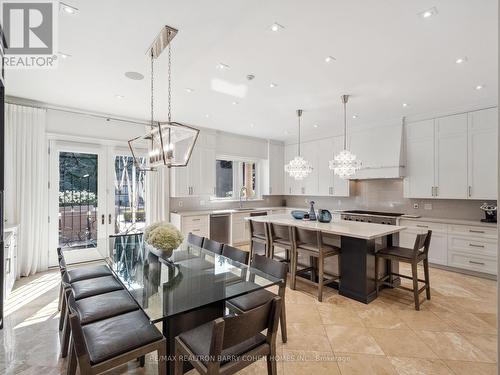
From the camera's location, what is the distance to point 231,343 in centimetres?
134

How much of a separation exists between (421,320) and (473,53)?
2.89m

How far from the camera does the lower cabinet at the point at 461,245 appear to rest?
3936 mm

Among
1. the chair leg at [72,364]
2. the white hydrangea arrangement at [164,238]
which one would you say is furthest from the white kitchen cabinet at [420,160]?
the chair leg at [72,364]

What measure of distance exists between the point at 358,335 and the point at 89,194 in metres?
4.79

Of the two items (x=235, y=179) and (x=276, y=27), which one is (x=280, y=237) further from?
(x=235, y=179)

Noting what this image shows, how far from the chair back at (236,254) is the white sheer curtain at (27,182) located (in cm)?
344

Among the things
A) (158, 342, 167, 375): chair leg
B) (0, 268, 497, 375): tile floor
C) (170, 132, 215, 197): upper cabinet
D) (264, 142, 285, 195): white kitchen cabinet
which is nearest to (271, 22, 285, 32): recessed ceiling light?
(158, 342, 167, 375): chair leg

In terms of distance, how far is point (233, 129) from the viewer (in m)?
6.12

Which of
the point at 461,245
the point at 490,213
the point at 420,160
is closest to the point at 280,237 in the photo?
the point at 461,245

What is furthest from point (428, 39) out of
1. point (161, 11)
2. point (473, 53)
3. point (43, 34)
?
point (43, 34)

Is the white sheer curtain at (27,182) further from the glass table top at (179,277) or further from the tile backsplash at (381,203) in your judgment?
the tile backsplash at (381,203)

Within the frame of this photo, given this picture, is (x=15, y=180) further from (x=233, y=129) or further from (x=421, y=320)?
(x=421, y=320)

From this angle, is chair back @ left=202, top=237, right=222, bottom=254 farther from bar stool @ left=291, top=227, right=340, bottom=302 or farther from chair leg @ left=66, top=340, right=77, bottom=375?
chair leg @ left=66, top=340, right=77, bottom=375

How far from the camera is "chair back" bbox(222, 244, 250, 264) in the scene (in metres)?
2.55
